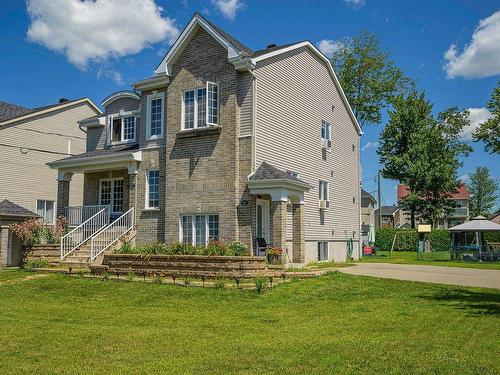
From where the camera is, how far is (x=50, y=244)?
21094 millimetres

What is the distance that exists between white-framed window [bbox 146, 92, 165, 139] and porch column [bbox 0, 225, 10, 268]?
23.9 feet

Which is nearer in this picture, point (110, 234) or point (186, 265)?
point (186, 265)

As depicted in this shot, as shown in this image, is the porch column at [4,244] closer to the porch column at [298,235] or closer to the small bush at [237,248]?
the small bush at [237,248]

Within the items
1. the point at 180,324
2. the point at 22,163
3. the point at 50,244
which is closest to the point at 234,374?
the point at 180,324

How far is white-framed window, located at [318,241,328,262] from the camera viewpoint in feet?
83.3

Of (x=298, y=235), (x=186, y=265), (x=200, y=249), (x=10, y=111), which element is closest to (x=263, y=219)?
(x=298, y=235)

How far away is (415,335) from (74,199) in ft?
94.0

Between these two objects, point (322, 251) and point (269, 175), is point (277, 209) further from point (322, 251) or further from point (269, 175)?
point (322, 251)

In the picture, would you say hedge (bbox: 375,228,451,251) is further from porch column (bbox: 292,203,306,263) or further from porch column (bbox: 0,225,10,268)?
porch column (bbox: 0,225,10,268)

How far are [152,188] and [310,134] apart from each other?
26.7 ft

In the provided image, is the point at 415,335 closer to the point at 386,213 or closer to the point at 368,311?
the point at 368,311

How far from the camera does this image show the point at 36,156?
3136 cm

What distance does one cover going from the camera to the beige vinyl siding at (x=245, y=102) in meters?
20.0

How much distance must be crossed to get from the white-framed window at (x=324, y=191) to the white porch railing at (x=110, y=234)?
9414 mm
